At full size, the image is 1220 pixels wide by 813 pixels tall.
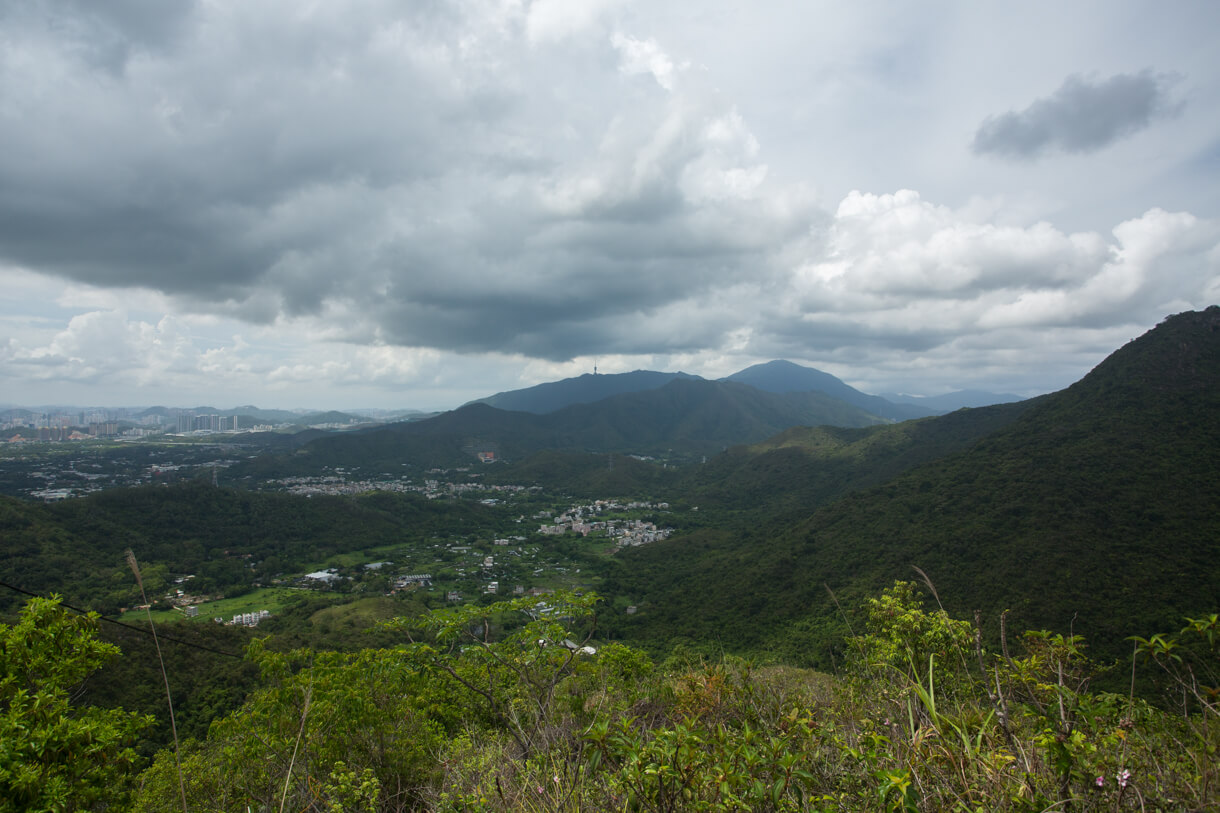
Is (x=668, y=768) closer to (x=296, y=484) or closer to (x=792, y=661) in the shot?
(x=792, y=661)

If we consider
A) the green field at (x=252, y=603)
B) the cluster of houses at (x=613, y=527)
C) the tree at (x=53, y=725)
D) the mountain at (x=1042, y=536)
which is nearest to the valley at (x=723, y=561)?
the mountain at (x=1042, y=536)

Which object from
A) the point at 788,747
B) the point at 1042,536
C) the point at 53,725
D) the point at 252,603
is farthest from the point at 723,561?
the point at 53,725

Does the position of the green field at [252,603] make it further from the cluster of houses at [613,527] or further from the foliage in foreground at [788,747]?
the foliage in foreground at [788,747]

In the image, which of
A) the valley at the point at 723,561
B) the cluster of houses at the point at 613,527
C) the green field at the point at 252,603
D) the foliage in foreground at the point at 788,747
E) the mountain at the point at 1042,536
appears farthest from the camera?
the cluster of houses at the point at 613,527

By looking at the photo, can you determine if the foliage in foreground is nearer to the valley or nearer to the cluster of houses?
the valley

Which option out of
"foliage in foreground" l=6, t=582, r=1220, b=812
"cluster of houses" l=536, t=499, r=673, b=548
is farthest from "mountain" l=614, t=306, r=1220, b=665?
"foliage in foreground" l=6, t=582, r=1220, b=812

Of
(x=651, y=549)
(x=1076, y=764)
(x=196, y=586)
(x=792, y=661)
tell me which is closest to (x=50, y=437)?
(x=196, y=586)
